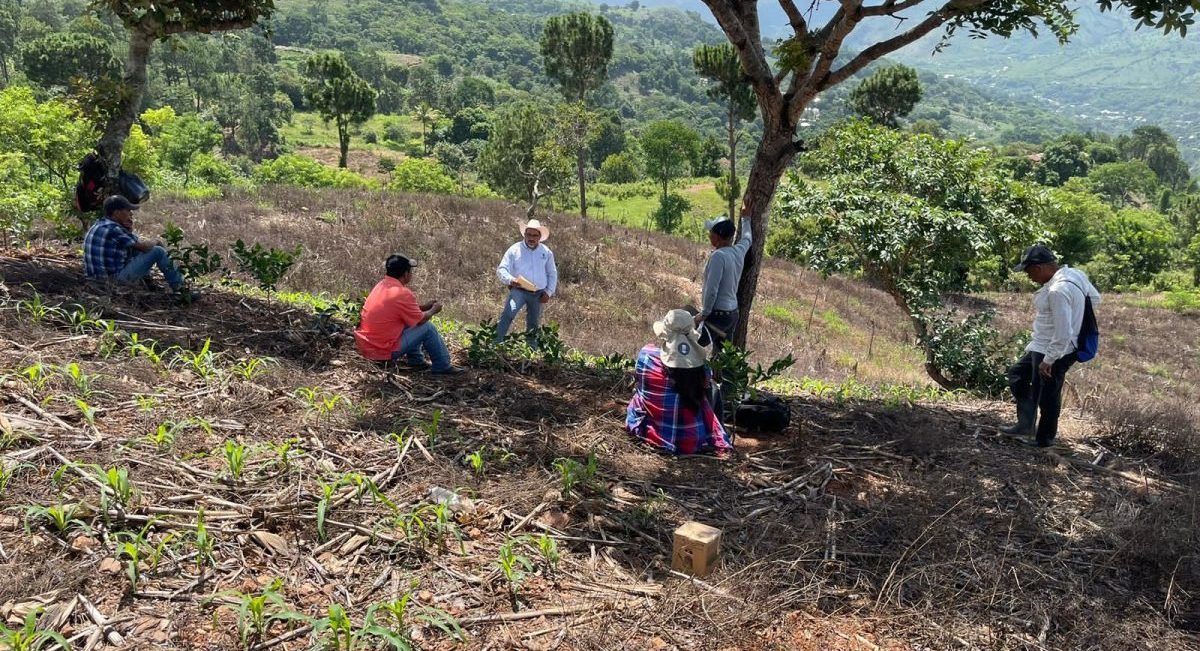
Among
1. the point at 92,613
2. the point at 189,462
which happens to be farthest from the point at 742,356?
the point at 92,613

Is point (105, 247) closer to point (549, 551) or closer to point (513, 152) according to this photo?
point (549, 551)

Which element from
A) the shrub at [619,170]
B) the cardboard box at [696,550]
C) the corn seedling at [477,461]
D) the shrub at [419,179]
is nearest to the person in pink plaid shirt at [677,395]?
the corn seedling at [477,461]

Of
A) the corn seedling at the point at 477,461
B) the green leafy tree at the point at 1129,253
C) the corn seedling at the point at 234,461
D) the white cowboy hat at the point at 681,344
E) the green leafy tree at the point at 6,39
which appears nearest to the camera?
the corn seedling at the point at 234,461

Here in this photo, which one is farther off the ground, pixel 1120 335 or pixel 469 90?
pixel 469 90

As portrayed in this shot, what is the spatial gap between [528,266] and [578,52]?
26.2 meters

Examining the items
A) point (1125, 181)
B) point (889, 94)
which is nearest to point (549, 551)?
point (889, 94)

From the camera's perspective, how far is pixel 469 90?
106 meters

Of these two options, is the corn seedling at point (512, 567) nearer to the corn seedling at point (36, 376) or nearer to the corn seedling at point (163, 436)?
the corn seedling at point (163, 436)

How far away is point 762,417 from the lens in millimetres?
5102

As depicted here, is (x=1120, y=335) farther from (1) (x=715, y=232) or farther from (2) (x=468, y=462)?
(2) (x=468, y=462)

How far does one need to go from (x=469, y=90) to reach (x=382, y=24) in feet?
353

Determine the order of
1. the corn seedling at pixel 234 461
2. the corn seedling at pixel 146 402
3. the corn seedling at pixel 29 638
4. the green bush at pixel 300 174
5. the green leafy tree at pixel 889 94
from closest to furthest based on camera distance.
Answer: the corn seedling at pixel 29 638 < the corn seedling at pixel 234 461 < the corn seedling at pixel 146 402 < the green bush at pixel 300 174 < the green leafy tree at pixel 889 94

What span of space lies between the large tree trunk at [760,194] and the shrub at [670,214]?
37251mm

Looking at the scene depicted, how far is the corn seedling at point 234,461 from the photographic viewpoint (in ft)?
11.5
